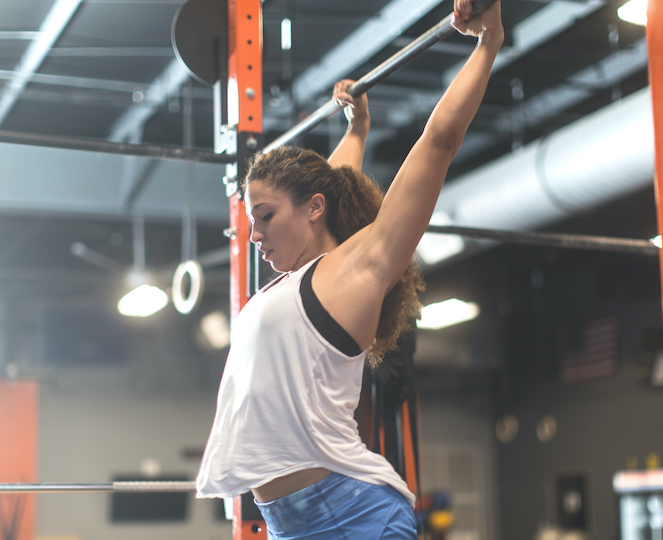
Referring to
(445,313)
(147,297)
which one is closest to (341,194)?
(147,297)

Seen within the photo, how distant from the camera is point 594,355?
9.51 m

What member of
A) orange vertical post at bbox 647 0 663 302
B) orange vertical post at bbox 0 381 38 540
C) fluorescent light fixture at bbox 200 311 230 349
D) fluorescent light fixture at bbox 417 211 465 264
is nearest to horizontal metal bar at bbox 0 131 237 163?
orange vertical post at bbox 647 0 663 302

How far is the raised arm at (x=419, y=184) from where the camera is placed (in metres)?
1.30

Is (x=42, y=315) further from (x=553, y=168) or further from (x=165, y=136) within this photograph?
(x=553, y=168)

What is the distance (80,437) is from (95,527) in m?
1.05

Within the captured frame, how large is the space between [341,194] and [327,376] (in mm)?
374

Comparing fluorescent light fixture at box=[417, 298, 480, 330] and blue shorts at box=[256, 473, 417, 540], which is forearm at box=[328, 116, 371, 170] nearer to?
blue shorts at box=[256, 473, 417, 540]

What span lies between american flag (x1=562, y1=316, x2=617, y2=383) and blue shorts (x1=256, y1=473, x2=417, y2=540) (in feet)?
27.6

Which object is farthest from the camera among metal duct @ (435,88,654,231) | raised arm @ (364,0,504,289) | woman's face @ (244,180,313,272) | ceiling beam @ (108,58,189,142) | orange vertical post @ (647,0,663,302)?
ceiling beam @ (108,58,189,142)

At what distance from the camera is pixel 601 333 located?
30.7 ft

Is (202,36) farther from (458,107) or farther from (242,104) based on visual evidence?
(458,107)

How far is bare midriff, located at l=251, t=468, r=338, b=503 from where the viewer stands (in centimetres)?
132

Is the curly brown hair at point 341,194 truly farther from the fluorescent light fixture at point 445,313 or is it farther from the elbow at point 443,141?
the fluorescent light fixture at point 445,313

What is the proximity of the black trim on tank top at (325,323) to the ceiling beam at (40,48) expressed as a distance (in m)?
4.00
